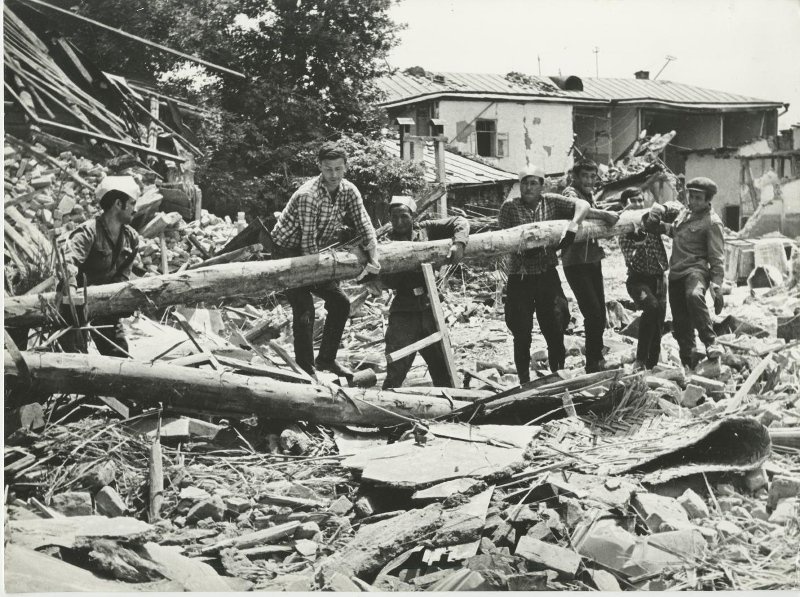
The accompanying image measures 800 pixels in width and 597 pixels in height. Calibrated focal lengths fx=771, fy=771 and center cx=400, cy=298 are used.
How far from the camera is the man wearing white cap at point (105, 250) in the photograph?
534cm

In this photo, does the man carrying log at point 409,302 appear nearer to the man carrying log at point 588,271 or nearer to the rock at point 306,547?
the man carrying log at point 588,271

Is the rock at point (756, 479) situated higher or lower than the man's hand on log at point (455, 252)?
lower

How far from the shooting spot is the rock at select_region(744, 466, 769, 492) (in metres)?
4.85

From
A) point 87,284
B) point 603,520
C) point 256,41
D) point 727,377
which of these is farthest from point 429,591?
point 256,41

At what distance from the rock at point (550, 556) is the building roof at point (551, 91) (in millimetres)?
13588

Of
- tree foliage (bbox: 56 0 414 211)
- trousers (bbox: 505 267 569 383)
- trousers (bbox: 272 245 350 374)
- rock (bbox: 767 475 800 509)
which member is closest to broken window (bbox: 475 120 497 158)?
tree foliage (bbox: 56 0 414 211)

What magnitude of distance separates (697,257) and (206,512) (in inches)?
189

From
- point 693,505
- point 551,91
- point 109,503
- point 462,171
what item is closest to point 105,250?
point 109,503

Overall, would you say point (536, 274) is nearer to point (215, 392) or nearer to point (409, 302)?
point (409, 302)

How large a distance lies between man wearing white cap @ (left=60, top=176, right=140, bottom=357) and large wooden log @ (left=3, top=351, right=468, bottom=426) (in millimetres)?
315

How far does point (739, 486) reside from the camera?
489cm

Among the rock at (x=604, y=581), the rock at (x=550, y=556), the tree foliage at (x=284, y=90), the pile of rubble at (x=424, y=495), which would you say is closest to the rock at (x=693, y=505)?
the pile of rubble at (x=424, y=495)

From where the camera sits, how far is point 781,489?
4.61 metres

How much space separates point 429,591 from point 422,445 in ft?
4.16
